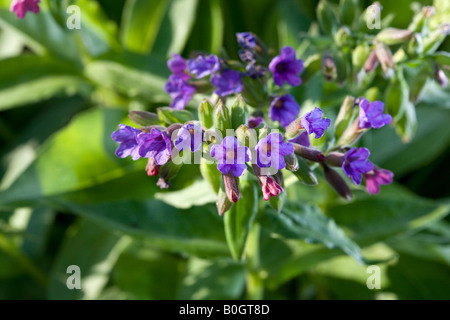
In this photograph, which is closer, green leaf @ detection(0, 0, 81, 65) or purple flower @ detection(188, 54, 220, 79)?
purple flower @ detection(188, 54, 220, 79)

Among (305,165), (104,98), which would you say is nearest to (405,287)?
(305,165)

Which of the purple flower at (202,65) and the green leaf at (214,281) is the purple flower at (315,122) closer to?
the purple flower at (202,65)

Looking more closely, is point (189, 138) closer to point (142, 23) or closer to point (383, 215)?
point (383, 215)

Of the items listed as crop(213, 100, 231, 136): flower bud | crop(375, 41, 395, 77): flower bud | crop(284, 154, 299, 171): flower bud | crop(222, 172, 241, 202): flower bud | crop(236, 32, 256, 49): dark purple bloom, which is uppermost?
crop(236, 32, 256, 49): dark purple bloom

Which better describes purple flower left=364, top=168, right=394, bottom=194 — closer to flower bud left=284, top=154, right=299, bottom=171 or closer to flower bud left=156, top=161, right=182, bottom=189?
flower bud left=284, top=154, right=299, bottom=171

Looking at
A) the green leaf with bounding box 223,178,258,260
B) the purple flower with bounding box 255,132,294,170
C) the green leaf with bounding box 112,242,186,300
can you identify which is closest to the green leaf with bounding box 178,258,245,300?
the green leaf with bounding box 112,242,186,300

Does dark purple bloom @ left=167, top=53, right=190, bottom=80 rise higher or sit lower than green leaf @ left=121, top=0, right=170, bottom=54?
lower
